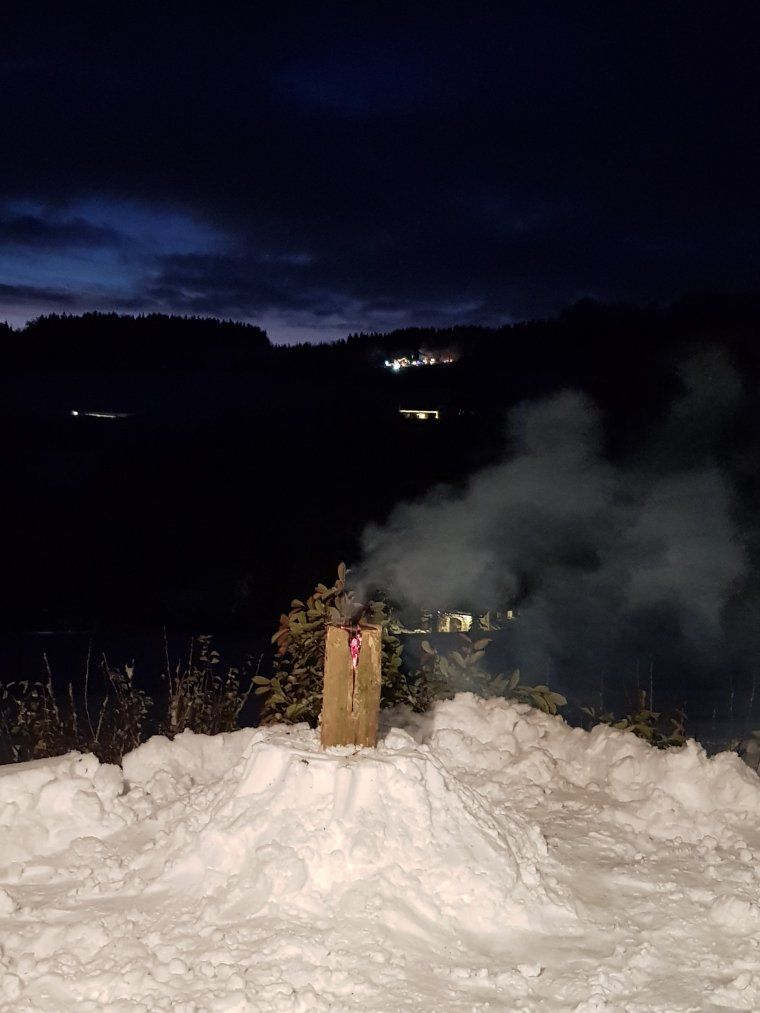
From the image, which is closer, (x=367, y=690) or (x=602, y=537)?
(x=367, y=690)

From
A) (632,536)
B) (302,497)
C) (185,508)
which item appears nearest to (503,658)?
(632,536)

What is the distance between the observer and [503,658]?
32.1 feet

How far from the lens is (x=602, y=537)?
41.7 feet

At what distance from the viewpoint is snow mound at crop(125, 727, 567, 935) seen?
3.31 metres

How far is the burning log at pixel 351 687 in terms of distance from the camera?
3.91 meters

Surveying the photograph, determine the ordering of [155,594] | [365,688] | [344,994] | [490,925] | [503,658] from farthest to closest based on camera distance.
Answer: [155,594] < [503,658] < [365,688] < [490,925] < [344,994]

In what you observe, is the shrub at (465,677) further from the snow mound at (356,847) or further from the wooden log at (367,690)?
the snow mound at (356,847)

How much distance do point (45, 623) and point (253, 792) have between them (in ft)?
38.0

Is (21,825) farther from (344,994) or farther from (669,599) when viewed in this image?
(669,599)

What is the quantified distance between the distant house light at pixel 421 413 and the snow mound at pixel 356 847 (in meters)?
16.6

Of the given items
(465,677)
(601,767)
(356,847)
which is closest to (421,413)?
(465,677)

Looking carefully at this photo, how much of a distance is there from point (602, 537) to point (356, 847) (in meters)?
9.74

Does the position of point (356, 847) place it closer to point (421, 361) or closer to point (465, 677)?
point (465, 677)

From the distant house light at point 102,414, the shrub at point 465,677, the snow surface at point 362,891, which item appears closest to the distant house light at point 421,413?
the distant house light at point 102,414
